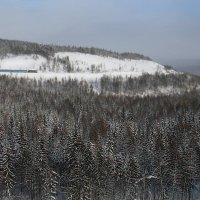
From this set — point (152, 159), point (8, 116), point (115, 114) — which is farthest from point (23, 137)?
point (115, 114)

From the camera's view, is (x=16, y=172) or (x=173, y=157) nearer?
(x=173, y=157)

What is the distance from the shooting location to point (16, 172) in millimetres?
112188

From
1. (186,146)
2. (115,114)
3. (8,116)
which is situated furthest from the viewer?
(115,114)

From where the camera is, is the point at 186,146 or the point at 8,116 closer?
the point at 186,146

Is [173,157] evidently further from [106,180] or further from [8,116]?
[8,116]

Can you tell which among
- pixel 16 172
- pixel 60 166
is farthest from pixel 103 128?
pixel 16 172

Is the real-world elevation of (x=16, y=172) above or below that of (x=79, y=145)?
below

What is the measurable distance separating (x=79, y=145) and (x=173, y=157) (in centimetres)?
2159

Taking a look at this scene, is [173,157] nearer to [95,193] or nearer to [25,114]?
[95,193]

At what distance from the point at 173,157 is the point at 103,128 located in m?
52.3

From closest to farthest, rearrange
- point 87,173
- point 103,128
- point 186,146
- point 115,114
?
point 87,173 < point 186,146 < point 103,128 < point 115,114

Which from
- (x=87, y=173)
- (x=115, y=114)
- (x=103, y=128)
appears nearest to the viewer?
(x=87, y=173)

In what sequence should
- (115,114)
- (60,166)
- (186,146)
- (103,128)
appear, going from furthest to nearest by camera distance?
(115,114), (103,128), (60,166), (186,146)

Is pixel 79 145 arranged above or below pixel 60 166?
above
